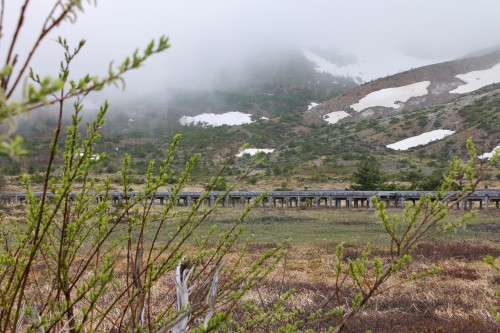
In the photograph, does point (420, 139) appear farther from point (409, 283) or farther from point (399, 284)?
point (399, 284)

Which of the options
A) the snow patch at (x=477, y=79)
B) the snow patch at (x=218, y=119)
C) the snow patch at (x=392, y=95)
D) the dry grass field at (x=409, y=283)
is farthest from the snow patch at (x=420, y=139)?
the dry grass field at (x=409, y=283)

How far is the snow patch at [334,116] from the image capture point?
97.2 meters

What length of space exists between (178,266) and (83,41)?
63.4 inches

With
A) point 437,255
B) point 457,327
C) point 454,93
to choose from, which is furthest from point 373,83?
point 457,327

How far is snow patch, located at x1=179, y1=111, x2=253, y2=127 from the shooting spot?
110188mm

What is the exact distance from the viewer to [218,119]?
11275 cm

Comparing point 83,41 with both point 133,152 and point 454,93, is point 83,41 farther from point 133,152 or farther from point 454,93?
point 454,93

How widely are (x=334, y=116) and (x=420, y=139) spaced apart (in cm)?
3230

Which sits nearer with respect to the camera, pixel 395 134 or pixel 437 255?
pixel 437 255

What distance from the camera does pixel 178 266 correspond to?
2.74 metres

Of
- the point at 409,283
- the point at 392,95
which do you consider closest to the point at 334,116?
the point at 392,95

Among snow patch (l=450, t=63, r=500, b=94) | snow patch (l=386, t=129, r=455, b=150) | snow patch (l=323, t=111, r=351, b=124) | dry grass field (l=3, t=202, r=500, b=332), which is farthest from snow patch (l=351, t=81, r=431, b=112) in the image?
dry grass field (l=3, t=202, r=500, b=332)

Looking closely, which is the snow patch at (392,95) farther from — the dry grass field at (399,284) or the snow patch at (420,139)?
the dry grass field at (399,284)

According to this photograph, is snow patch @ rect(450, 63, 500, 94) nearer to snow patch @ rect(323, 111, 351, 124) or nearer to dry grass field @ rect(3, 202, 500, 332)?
snow patch @ rect(323, 111, 351, 124)
